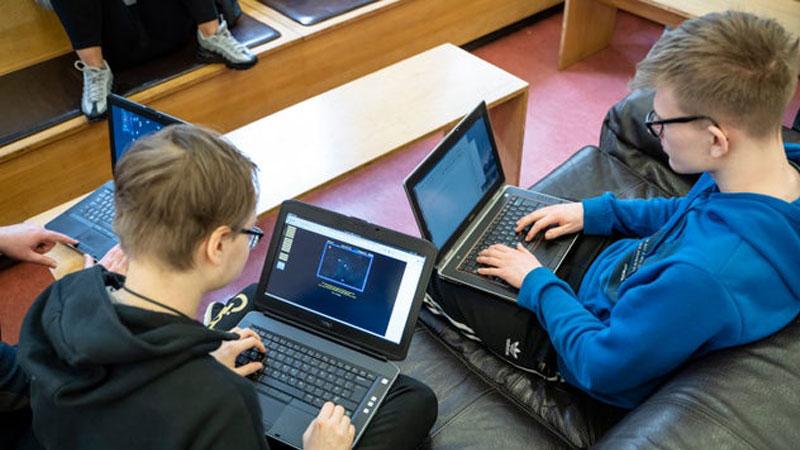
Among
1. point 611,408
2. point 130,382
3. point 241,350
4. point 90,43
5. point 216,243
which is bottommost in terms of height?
point 611,408

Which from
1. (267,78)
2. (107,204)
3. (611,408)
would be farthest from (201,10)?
(611,408)

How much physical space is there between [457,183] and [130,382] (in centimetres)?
88

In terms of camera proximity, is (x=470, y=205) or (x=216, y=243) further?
(x=470, y=205)

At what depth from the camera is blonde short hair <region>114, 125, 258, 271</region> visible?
92cm

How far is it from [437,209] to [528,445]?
20.9 inches

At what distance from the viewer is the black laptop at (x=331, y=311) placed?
125 cm

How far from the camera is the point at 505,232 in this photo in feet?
5.18

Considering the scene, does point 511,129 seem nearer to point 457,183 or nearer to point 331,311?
point 457,183

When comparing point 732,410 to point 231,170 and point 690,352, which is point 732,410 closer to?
point 690,352

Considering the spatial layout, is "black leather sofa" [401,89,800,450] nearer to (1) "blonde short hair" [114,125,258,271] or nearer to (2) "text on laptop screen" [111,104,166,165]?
(1) "blonde short hair" [114,125,258,271]

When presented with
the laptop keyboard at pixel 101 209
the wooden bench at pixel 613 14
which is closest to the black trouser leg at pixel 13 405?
the laptop keyboard at pixel 101 209

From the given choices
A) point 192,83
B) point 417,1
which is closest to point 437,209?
point 192,83

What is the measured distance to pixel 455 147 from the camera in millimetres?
1533

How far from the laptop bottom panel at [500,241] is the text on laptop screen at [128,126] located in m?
0.73
